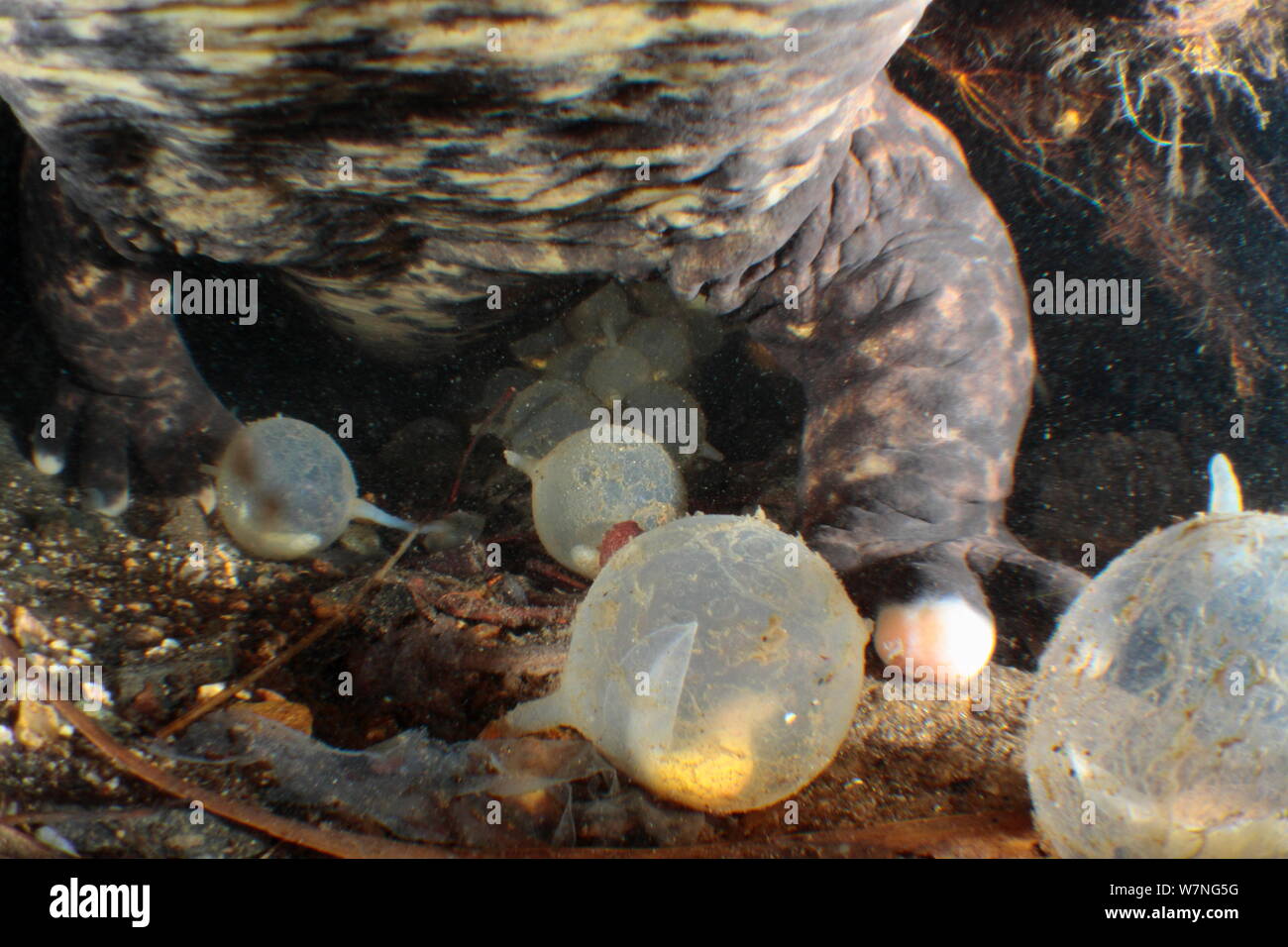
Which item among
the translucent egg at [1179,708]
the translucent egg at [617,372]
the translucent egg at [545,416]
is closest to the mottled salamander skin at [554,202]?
the translucent egg at [545,416]

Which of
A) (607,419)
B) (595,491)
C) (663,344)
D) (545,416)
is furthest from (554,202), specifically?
(663,344)

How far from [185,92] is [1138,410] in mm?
3810

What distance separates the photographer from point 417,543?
110 inches

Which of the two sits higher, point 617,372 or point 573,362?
point 573,362

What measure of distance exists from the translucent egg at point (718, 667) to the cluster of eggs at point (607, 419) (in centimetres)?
79

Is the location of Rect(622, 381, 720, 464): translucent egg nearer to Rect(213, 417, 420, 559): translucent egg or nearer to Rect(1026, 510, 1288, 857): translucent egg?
Rect(213, 417, 420, 559): translucent egg

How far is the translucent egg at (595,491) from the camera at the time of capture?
7.19 feet

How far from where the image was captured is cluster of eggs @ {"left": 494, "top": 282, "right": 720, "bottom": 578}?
2.21 m

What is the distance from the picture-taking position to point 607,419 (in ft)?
9.30

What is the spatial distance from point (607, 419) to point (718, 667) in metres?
1.75

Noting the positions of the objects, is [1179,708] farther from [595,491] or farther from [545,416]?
[545,416]

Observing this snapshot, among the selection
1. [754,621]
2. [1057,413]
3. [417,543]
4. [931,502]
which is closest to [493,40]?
[754,621]

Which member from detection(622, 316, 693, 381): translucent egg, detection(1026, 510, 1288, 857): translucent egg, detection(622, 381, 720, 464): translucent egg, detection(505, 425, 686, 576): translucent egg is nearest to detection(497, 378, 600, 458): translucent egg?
detection(622, 381, 720, 464): translucent egg

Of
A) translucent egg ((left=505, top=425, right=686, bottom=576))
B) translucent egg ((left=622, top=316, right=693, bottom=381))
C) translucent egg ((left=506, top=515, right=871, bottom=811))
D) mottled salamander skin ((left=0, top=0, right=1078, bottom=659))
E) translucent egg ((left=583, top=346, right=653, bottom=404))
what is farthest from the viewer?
translucent egg ((left=622, top=316, right=693, bottom=381))
